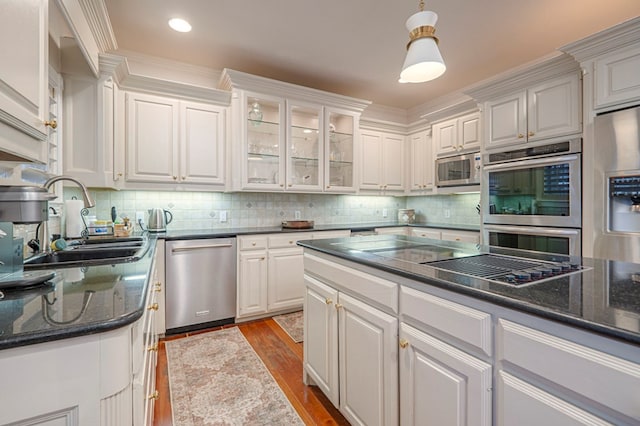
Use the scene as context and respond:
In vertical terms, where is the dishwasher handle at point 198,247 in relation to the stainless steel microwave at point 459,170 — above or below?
below

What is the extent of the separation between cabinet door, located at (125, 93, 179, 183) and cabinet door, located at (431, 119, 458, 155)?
3.14m

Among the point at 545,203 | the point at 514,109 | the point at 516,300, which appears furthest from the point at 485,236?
the point at 516,300

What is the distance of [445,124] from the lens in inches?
149

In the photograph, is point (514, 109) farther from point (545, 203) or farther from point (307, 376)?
point (307, 376)

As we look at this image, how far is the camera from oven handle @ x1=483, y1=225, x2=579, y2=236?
94.0 inches

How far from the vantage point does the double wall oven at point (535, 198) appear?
2.38 metres

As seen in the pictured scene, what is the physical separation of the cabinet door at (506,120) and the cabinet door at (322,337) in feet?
7.93

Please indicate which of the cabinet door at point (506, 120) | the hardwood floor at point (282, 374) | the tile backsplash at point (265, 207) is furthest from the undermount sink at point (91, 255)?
the cabinet door at point (506, 120)

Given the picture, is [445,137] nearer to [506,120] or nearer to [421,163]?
[421,163]

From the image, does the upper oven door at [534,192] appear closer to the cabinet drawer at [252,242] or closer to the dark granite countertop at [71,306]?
the cabinet drawer at [252,242]

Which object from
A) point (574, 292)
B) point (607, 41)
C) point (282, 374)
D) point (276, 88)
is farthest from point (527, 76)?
point (282, 374)

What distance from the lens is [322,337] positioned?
1704 mm

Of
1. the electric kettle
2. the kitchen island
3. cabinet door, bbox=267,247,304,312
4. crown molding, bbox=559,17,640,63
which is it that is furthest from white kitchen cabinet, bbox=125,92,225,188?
crown molding, bbox=559,17,640,63

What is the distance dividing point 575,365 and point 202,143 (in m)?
3.13
